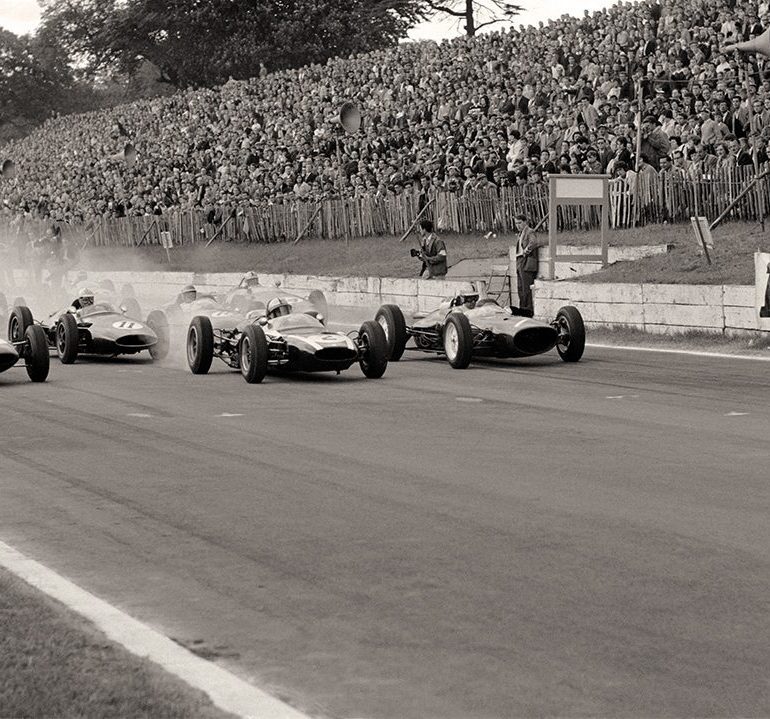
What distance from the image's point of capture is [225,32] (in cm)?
7525

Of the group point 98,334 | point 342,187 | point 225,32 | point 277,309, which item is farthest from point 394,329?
point 225,32

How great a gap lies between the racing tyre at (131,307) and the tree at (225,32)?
5270 centimetres

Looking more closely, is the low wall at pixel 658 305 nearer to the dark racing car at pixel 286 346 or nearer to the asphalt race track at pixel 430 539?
the asphalt race track at pixel 430 539

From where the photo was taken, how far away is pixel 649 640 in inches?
201

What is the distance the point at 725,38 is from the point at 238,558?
19458 millimetres

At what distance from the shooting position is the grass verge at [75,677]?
4.24m

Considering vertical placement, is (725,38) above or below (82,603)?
above

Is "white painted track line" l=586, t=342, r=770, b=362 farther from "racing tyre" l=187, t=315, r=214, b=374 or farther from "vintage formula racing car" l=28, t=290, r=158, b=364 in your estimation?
"vintage formula racing car" l=28, t=290, r=158, b=364

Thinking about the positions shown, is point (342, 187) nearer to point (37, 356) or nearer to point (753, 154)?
point (753, 154)

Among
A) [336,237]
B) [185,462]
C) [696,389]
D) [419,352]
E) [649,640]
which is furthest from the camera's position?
[336,237]

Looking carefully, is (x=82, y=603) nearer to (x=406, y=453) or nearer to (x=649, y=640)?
(x=649, y=640)

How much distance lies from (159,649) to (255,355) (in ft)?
31.9

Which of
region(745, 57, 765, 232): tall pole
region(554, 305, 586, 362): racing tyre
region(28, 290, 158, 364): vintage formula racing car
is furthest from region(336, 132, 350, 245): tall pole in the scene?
region(554, 305, 586, 362): racing tyre

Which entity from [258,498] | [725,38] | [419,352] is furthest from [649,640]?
[725,38]
